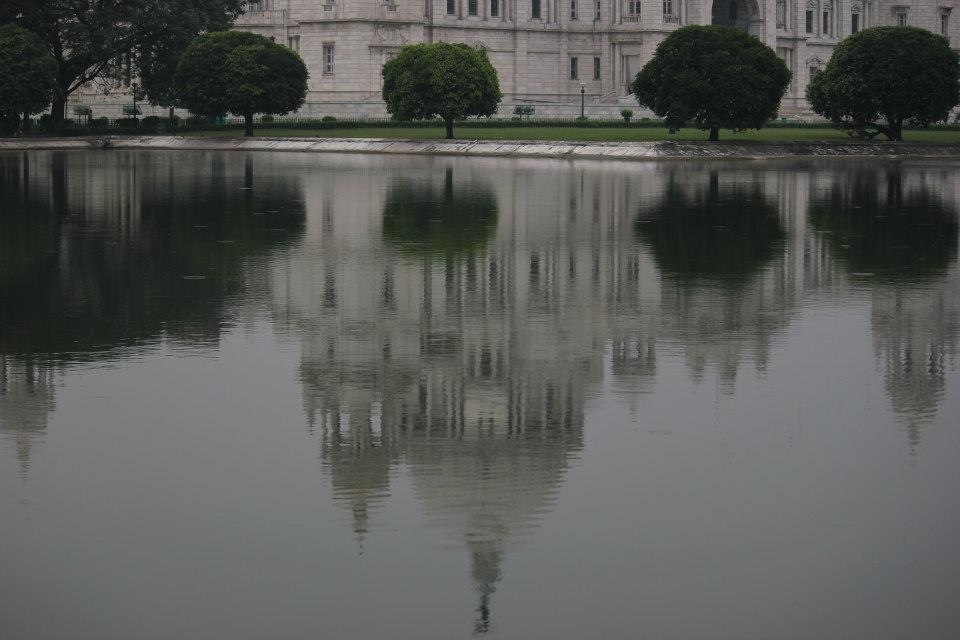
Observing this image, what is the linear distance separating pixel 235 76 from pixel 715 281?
6013cm

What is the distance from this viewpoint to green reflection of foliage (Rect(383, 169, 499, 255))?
2458 centimetres

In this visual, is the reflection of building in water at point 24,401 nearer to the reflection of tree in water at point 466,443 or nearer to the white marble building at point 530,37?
the reflection of tree in water at point 466,443

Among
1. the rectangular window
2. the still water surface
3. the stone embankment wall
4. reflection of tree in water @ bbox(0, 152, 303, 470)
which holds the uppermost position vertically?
the rectangular window

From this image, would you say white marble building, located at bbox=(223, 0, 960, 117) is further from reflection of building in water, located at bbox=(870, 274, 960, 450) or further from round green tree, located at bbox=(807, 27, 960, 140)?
reflection of building in water, located at bbox=(870, 274, 960, 450)

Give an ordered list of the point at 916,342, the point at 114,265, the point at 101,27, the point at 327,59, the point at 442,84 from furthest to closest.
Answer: the point at 327,59
the point at 101,27
the point at 442,84
the point at 114,265
the point at 916,342

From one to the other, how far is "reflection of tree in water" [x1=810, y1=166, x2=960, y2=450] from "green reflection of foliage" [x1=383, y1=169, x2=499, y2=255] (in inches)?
219

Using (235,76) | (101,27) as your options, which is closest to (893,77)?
(235,76)

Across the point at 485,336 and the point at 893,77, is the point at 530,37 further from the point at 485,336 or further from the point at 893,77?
the point at 485,336

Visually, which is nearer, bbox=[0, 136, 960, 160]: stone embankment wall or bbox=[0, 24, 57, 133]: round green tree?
bbox=[0, 136, 960, 160]: stone embankment wall

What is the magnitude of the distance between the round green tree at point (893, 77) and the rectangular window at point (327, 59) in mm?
43324

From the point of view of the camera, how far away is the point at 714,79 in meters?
64.0

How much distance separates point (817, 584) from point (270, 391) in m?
5.83

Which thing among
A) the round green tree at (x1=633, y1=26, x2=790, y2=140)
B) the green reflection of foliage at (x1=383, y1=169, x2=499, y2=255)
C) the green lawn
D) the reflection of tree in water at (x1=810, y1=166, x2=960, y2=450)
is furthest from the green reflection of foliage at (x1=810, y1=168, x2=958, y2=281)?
the green lawn

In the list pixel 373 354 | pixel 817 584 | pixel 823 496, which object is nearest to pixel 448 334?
pixel 373 354
